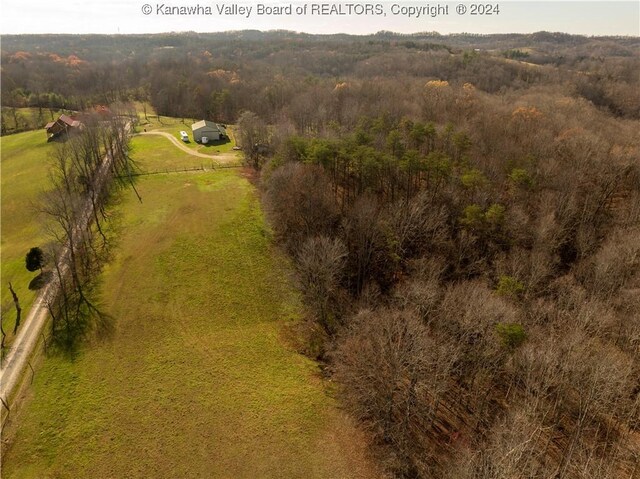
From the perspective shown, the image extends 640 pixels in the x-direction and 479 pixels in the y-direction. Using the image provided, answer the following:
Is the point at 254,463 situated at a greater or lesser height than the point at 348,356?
lesser

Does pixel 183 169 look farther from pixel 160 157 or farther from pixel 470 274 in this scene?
pixel 470 274

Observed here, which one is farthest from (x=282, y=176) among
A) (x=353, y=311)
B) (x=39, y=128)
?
(x=39, y=128)

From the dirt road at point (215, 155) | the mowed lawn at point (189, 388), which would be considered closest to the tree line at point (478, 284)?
the mowed lawn at point (189, 388)

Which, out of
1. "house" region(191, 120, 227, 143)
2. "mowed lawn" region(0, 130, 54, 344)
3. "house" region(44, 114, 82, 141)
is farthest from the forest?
"house" region(44, 114, 82, 141)

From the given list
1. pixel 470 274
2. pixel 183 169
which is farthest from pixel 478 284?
pixel 183 169

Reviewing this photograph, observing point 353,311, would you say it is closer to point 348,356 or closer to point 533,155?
point 348,356

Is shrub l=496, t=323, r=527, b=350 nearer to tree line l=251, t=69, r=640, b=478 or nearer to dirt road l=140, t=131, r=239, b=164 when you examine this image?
tree line l=251, t=69, r=640, b=478

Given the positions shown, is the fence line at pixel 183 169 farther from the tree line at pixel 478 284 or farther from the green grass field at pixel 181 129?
the tree line at pixel 478 284
